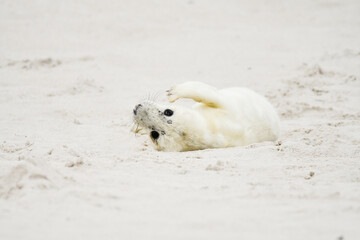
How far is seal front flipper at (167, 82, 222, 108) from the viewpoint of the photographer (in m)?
4.16

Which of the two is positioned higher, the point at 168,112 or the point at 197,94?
the point at 197,94

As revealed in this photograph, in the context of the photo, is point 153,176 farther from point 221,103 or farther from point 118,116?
point 118,116

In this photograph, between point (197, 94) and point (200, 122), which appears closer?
point (200, 122)

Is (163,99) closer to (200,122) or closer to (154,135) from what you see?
(154,135)

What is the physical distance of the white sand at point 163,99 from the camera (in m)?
2.41

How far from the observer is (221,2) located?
10.6 meters

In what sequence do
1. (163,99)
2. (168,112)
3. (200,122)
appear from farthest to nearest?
(163,99), (168,112), (200,122)

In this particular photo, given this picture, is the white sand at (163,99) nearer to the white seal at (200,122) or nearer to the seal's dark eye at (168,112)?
the white seal at (200,122)

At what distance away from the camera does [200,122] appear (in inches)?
159

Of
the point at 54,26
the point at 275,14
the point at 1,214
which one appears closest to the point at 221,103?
the point at 1,214

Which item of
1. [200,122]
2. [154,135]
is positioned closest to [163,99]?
[154,135]

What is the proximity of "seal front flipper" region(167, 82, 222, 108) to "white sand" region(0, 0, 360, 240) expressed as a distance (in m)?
0.52

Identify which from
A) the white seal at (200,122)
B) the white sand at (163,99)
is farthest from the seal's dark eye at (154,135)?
the white sand at (163,99)

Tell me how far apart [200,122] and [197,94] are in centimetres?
29
